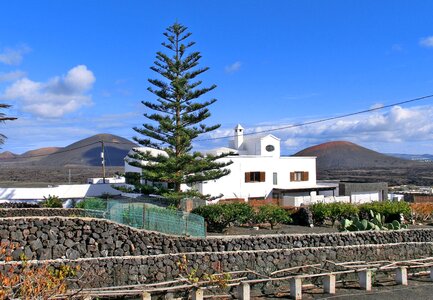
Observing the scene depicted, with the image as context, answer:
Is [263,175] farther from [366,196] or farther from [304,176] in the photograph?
[366,196]

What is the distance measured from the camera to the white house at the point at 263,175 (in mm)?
32062

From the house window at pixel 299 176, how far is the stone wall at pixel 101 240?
19721 millimetres

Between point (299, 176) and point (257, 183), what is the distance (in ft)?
13.2

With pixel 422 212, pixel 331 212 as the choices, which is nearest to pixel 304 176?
pixel 422 212

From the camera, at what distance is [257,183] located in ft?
111

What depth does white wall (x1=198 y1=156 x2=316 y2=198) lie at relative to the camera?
104ft

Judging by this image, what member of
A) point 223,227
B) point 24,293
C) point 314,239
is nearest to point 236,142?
point 223,227

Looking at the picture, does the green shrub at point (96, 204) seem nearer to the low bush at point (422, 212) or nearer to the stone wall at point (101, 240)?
the stone wall at point (101, 240)

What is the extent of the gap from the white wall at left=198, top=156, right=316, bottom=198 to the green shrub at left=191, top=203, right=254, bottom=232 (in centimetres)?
1100

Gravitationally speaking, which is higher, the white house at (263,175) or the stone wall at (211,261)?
the white house at (263,175)

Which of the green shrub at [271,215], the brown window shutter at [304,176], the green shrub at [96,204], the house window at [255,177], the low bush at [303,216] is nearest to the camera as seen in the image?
the green shrub at [96,204]

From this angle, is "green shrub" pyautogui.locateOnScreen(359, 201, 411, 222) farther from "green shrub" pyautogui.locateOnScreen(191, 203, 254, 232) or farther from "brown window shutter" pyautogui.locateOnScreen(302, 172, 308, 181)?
"brown window shutter" pyautogui.locateOnScreen(302, 172, 308, 181)

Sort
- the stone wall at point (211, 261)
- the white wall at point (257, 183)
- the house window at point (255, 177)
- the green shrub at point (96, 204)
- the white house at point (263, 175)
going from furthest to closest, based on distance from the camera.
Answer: the house window at point (255, 177) < the white house at point (263, 175) < the white wall at point (257, 183) < the green shrub at point (96, 204) < the stone wall at point (211, 261)

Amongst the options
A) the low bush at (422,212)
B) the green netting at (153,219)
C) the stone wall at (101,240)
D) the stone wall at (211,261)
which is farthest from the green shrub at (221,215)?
the low bush at (422,212)
